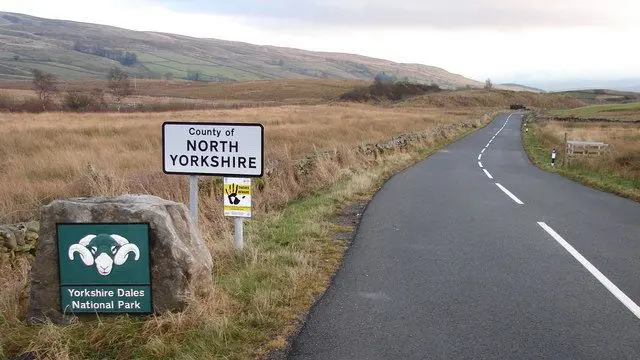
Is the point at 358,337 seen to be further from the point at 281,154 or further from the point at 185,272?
the point at 281,154

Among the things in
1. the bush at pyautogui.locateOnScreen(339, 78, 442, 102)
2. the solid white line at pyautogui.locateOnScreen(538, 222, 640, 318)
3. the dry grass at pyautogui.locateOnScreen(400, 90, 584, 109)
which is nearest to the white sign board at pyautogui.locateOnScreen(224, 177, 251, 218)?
the solid white line at pyautogui.locateOnScreen(538, 222, 640, 318)

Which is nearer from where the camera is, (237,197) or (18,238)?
(237,197)

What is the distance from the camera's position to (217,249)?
671 cm

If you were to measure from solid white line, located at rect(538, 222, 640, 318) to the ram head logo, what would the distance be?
4.51 m

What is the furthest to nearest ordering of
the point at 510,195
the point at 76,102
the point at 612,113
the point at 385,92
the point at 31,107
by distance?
the point at 385,92, the point at 612,113, the point at 76,102, the point at 31,107, the point at 510,195

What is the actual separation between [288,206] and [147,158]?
20.7 ft

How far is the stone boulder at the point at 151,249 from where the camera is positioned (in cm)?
442

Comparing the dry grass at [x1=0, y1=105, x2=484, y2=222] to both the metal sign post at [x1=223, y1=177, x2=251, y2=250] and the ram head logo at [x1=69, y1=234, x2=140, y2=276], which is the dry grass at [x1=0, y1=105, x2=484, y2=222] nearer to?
the metal sign post at [x1=223, y1=177, x2=251, y2=250]

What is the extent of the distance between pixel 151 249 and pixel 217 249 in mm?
2220

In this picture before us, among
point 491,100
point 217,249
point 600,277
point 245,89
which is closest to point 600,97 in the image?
point 491,100

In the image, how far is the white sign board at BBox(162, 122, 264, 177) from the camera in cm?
604

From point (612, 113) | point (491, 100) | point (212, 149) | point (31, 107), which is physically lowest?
point (31, 107)

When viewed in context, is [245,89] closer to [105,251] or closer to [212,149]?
[212,149]

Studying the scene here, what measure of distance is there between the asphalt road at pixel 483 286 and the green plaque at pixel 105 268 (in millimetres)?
1355
